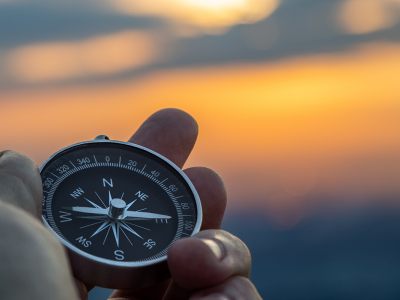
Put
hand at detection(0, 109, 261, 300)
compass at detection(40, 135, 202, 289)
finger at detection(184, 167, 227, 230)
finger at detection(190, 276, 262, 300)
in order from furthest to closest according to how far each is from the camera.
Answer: finger at detection(184, 167, 227, 230) < compass at detection(40, 135, 202, 289) < finger at detection(190, 276, 262, 300) < hand at detection(0, 109, 261, 300)

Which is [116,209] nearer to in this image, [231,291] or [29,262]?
[231,291]

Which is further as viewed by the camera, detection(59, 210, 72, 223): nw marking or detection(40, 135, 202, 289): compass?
detection(59, 210, 72, 223): nw marking

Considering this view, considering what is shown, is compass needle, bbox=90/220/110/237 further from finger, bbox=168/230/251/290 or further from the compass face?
finger, bbox=168/230/251/290

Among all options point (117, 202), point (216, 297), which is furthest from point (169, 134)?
point (216, 297)

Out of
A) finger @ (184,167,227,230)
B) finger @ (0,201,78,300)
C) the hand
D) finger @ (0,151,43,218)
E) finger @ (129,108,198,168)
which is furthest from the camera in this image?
Result: finger @ (129,108,198,168)

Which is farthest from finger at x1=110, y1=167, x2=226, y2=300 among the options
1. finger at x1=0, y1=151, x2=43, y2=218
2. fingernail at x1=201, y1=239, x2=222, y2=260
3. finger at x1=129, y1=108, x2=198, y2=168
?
finger at x1=0, y1=151, x2=43, y2=218

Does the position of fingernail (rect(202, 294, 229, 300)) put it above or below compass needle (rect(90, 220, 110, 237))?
below

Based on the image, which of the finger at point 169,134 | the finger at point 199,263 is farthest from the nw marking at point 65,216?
the finger at point 169,134
